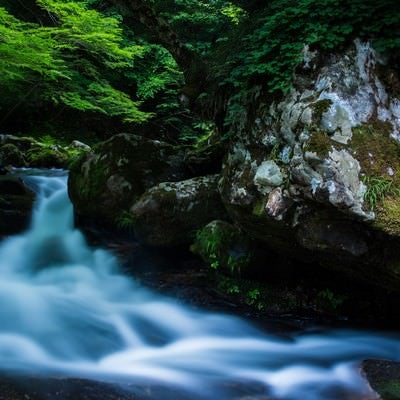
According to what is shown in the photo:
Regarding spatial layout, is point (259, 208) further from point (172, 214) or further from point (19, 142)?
point (19, 142)

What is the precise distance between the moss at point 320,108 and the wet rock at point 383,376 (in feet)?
7.06

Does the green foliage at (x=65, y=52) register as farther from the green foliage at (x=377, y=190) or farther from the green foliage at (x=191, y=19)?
the green foliage at (x=377, y=190)

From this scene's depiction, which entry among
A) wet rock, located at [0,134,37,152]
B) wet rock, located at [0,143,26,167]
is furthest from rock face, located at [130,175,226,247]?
wet rock, located at [0,134,37,152]

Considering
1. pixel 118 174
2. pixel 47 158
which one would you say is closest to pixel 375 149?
pixel 118 174

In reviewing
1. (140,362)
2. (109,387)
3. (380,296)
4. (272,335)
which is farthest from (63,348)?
(380,296)

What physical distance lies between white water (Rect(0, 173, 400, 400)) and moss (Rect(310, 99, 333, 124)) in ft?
7.28

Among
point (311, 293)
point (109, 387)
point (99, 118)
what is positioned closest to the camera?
point (109, 387)

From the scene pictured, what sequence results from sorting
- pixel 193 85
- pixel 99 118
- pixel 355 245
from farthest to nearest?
pixel 99 118 → pixel 193 85 → pixel 355 245

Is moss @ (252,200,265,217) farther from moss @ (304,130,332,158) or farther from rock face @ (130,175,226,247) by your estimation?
rock face @ (130,175,226,247)

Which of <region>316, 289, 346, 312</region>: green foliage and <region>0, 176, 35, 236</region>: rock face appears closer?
<region>316, 289, 346, 312</region>: green foliage

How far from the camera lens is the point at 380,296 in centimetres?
500

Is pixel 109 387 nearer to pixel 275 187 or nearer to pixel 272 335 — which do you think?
pixel 272 335

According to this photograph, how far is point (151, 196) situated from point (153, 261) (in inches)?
37.3

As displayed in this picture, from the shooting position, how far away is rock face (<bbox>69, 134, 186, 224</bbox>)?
279 inches
